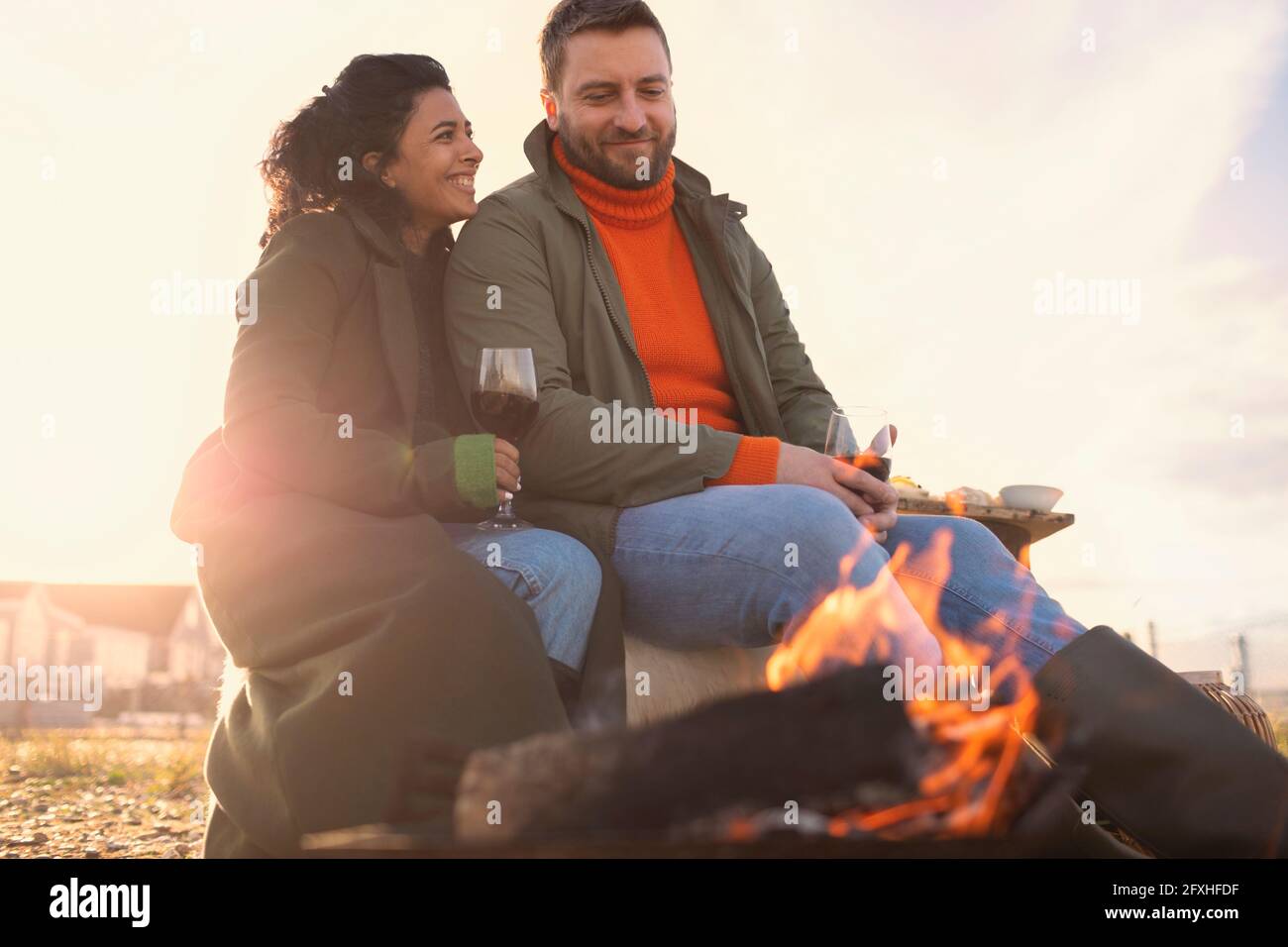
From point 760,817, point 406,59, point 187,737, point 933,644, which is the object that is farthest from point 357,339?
point 187,737

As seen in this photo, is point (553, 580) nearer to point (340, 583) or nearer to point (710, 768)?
point (340, 583)

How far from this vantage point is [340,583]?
93.7 inches

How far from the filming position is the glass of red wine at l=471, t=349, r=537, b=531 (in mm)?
2576

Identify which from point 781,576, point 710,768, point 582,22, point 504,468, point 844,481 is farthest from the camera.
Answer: point 582,22

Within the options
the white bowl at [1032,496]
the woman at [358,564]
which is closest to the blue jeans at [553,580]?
the woman at [358,564]

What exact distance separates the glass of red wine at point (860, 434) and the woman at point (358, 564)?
2.28 feet

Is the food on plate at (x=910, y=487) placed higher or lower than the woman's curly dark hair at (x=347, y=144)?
lower

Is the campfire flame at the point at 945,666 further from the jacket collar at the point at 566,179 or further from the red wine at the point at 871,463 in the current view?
the jacket collar at the point at 566,179

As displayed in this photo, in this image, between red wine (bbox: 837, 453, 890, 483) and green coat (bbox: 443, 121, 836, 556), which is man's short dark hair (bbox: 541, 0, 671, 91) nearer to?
green coat (bbox: 443, 121, 836, 556)

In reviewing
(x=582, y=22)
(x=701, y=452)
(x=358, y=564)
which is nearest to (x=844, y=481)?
(x=701, y=452)

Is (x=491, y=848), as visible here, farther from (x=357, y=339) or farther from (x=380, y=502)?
(x=357, y=339)

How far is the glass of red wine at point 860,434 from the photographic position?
2.80m

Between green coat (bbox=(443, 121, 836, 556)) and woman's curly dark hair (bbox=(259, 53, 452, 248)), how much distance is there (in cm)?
31

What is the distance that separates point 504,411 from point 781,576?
2.41 ft
